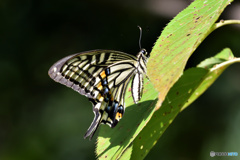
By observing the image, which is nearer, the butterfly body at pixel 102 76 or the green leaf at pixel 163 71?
the green leaf at pixel 163 71

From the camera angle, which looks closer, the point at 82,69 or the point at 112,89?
the point at 82,69

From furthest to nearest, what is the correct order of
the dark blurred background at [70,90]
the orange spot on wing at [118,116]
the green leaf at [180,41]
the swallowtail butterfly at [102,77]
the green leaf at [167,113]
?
the dark blurred background at [70,90]
the swallowtail butterfly at [102,77]
the orange spot on wing at [118,116]
the green leaf at [167,113]
the green leaf at [180,41]

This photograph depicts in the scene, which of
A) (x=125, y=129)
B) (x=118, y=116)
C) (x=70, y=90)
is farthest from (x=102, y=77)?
(x=70, y=90)

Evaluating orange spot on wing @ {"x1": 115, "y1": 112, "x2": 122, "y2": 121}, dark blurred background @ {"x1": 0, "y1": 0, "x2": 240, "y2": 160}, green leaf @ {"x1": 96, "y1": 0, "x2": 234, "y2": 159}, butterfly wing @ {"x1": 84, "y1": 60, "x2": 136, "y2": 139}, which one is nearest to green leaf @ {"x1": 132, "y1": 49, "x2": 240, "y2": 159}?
green leaf @ {"x1": 96, "y1": 0, "x2": 234, "y2": 159}

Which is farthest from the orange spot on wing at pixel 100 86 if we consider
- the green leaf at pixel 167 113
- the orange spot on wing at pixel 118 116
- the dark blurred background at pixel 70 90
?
the dark blurred background at pixel 70 90

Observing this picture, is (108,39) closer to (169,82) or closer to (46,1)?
(46,1)

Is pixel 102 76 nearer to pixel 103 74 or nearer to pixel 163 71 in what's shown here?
pixel 103 74

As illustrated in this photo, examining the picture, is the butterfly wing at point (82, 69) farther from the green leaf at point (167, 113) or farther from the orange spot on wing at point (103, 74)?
the green leaf at point (167, 113)
